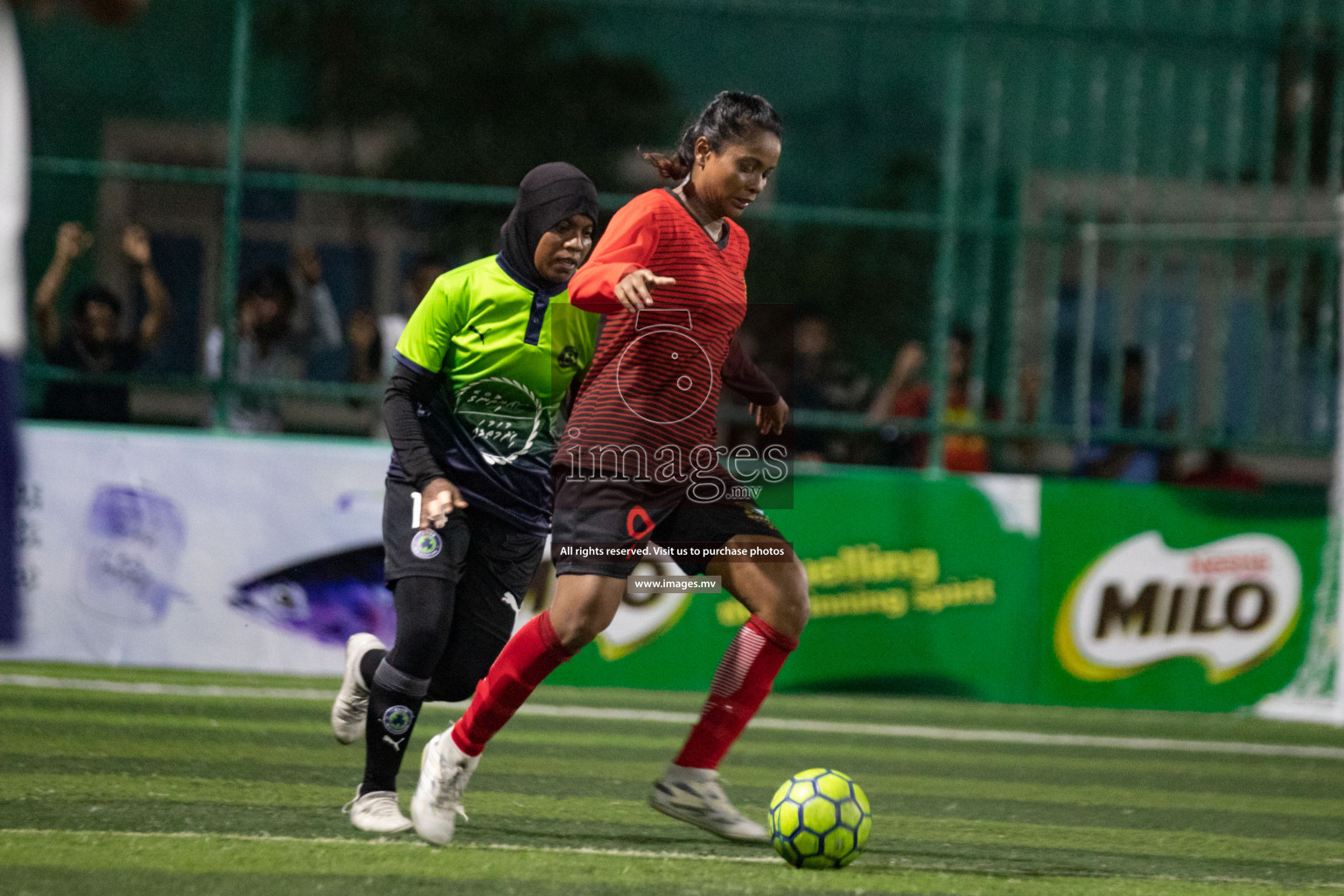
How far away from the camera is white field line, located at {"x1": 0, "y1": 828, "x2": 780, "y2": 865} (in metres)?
4.55

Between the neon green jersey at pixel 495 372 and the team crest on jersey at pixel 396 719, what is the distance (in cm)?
63

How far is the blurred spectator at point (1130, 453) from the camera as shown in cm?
1018

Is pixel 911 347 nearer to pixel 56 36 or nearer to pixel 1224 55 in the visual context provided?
pixel 1224 55

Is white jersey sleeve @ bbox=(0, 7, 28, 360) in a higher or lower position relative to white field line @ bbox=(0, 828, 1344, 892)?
higher

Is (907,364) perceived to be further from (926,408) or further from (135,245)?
(135,245)

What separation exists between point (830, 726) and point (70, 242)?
5.02m

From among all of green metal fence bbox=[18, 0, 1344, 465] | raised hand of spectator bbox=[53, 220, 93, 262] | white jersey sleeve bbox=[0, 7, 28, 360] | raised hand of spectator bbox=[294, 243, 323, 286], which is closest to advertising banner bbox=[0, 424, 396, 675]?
green metal fence bbox=[18, 0, 1344, 465]

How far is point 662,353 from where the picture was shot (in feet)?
15.5

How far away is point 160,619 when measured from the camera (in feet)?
29.9

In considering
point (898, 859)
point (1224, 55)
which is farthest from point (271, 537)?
point (1224, 55)

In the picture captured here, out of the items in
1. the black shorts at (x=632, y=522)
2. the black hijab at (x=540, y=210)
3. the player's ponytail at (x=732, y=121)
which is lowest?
the black shorts at (x=632, y=522)

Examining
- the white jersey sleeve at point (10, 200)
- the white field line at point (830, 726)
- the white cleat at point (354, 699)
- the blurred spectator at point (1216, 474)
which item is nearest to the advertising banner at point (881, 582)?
the blurred spectator at point (1216, 474)

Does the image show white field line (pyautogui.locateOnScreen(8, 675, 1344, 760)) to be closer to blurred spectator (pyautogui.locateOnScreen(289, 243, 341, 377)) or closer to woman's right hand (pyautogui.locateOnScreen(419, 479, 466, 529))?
Result: blurred spectator (pyautogui.locateOnScreen(289, 243, 341, 377))

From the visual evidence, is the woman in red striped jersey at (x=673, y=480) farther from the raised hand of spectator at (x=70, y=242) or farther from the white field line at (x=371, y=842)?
the raised hand of spectator at (x=70, y=242)
